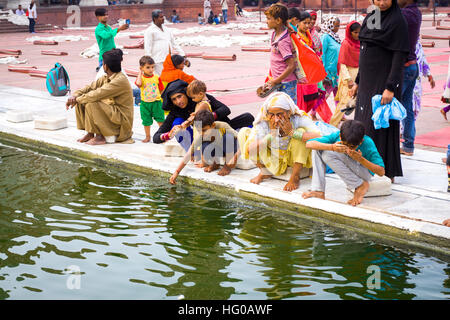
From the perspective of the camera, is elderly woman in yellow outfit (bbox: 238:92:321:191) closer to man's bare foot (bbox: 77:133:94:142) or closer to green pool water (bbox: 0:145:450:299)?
green pool water (bbox: 0:145:450:299)

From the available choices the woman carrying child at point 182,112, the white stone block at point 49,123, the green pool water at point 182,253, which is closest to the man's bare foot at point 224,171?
the green pool water at point 182,253

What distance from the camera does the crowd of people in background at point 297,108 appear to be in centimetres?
544

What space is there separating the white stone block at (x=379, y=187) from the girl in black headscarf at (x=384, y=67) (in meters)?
0.32

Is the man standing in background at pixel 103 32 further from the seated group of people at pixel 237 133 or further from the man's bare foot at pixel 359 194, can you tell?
the man's bare foot at pixel 359 194

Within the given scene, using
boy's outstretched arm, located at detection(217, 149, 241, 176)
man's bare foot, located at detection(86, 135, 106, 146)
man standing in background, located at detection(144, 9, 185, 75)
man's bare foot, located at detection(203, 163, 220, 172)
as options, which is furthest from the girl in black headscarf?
man standing in background, located at detection(144, 9, 185, 75)

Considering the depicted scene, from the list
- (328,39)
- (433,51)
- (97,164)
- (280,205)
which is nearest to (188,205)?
(280,205)

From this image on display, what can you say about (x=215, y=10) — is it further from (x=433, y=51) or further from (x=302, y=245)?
(x=302, y=245)

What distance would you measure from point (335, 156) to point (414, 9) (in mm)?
1868

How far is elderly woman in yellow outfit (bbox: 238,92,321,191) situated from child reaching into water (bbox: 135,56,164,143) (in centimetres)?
204

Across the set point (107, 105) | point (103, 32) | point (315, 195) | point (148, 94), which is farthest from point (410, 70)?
point (103, 32)

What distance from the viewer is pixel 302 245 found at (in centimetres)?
494

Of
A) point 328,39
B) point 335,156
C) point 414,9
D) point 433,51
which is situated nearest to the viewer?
point 335,156

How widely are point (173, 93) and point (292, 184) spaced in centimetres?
171

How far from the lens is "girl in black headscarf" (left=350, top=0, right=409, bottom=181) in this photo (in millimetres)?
5477
